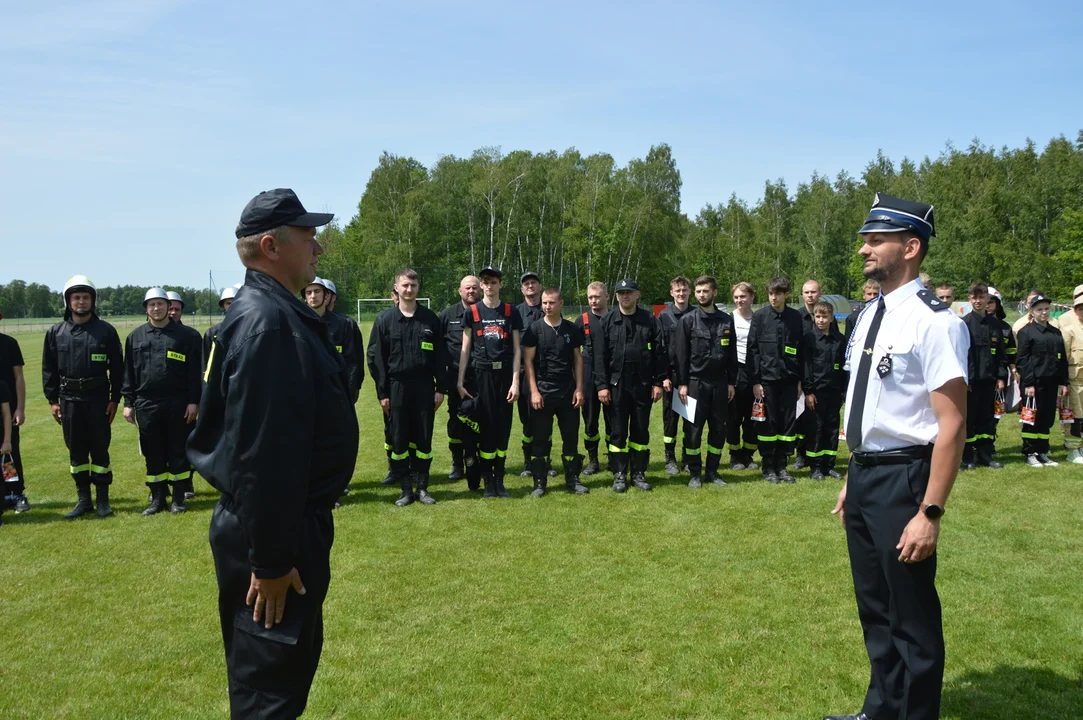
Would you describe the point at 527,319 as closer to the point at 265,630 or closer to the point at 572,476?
the point at 572,476

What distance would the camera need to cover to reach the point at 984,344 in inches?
354

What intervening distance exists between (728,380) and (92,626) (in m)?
6.61

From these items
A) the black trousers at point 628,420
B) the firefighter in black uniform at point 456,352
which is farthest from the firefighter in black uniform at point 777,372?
the firefighter in black uniform at point 456,352

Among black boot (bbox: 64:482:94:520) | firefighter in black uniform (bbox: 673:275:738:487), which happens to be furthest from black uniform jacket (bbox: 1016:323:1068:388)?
black boot (bbox: 64:482:94:520)

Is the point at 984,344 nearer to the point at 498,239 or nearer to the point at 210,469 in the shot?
the point at 210,469

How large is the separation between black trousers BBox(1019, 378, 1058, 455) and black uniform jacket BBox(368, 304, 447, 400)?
7.51 m

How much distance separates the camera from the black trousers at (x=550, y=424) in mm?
8039

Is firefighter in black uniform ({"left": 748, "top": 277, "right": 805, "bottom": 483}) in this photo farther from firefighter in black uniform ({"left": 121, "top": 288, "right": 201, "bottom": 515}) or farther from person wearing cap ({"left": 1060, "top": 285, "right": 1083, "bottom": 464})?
firefighter in black uniform ({"left": 121, "top": 288, "right": 201, "bottom": 515})

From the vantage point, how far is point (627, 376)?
8125 mm

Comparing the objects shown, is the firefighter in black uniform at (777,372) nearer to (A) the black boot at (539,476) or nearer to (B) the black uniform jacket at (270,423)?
(A) the black boot at (539,476)

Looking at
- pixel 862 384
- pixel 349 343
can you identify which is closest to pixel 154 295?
pixel 349 343

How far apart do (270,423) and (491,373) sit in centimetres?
577

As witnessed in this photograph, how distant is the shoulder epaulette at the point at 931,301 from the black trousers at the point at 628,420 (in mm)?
5132

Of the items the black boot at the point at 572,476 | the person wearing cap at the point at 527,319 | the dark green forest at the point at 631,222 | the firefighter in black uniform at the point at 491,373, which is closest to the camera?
the firefighter in black uniform at the point at 491,373
